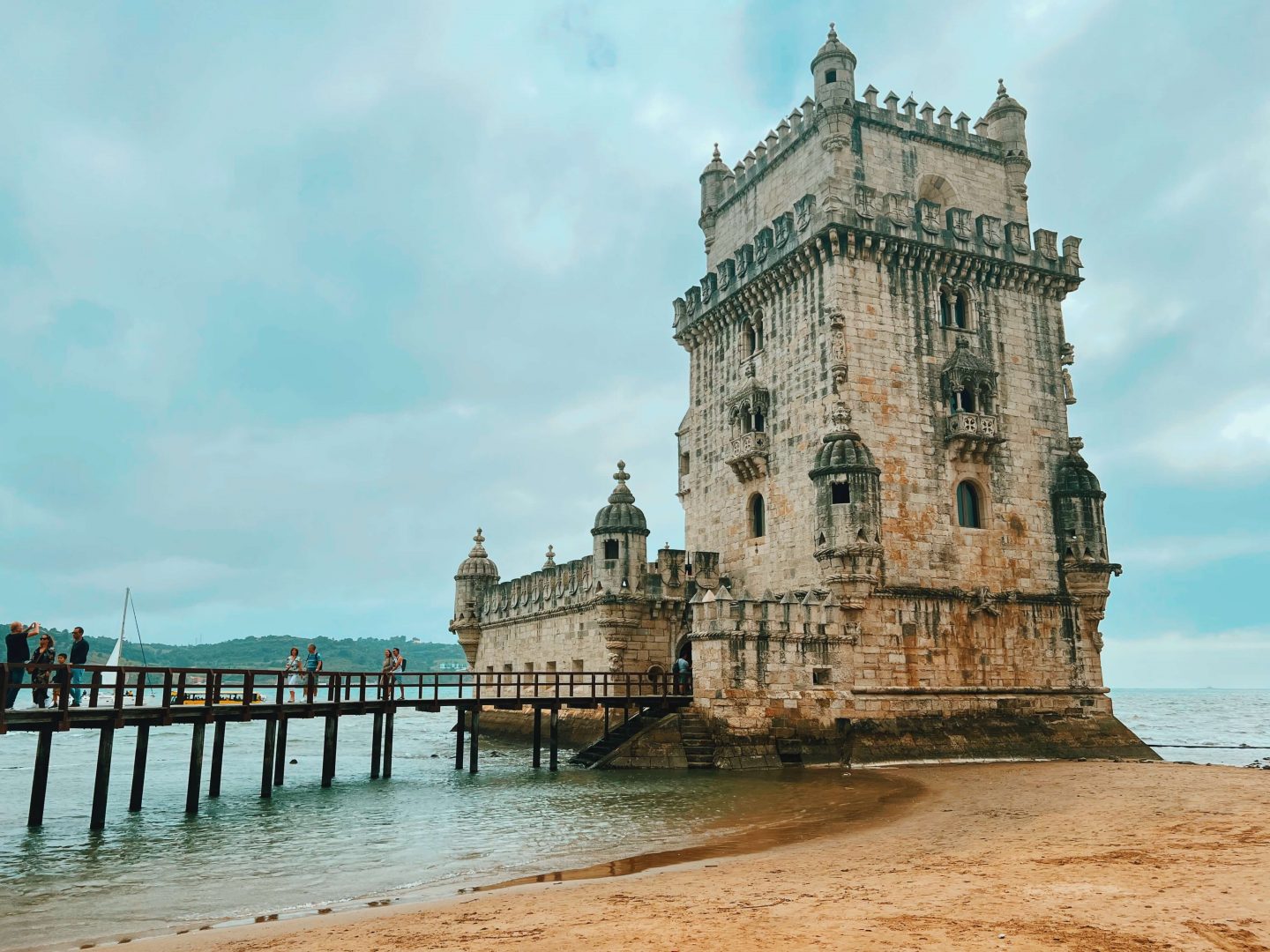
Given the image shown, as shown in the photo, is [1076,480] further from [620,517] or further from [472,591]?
[472,591]

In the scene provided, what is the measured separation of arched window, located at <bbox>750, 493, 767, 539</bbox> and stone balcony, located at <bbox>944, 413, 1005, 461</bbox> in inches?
239

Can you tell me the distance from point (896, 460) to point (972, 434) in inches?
101

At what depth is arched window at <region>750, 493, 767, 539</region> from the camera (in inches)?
1185

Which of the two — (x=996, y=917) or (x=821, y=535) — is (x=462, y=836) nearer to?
(x=996, y=917)

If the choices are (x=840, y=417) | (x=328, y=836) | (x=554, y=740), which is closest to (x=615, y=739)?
(x=554, y=740)

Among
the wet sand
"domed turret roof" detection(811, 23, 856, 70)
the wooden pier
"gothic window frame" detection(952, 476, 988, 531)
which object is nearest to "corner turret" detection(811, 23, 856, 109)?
"domed turret roof" detection(811, 23, 856, 70)

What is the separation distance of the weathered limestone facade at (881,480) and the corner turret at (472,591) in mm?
11959

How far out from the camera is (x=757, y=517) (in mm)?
30406

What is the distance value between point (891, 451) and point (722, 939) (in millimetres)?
20333

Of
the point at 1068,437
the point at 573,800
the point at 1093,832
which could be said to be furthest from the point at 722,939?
the point at 1068,437

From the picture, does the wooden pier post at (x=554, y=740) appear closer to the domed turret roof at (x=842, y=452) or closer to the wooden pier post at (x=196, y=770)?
the wooden pier post at (x=196, y=770)

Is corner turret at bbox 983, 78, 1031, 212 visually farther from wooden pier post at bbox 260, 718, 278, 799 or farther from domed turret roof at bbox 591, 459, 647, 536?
wooden pier post at bbox 260, 718, 278, 799

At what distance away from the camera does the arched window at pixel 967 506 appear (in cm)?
2800

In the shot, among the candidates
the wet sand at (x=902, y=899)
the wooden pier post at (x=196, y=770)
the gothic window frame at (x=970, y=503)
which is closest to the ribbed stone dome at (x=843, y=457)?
the gothic window frame at (x=970, y=503)
